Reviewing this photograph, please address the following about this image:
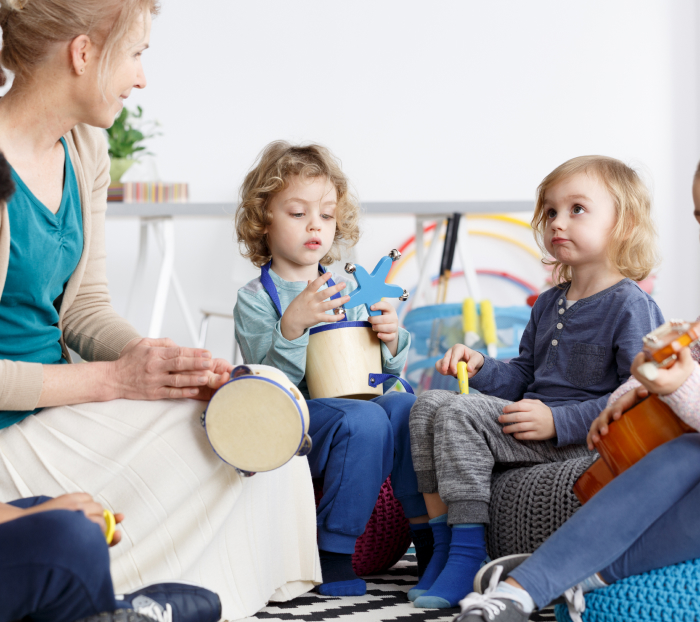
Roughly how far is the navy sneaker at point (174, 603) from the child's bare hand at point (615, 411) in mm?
515

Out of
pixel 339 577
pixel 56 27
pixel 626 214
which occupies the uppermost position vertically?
pixel 56 27

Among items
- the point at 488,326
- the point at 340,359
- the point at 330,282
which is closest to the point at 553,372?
the point at 340,359

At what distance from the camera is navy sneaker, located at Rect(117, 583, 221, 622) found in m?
0.80

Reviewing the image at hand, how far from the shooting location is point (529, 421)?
1.19m

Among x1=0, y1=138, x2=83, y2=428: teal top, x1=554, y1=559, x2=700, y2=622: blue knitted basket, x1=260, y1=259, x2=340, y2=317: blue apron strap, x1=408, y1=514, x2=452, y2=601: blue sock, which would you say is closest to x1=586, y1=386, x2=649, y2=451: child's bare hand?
x1=554, y1=559, x2=700, y2=622: blue knitted basket

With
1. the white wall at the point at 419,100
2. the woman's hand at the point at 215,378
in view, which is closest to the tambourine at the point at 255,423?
the woman's hand at the point at 215,378

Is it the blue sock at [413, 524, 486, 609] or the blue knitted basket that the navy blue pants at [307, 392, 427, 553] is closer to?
the blue sock at [413, 524, 486, 609]

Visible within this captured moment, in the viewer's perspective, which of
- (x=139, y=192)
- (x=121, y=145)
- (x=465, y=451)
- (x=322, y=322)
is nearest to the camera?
(x=465, y=451)

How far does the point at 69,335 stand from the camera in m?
1.26

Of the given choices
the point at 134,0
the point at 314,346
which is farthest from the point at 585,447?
the point at 134,0

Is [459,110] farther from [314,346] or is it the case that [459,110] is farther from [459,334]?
[314,346]

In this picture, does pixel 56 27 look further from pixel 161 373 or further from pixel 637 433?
pixel 637 433

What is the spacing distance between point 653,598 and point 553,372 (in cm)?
52

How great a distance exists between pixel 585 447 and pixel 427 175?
2756 mm
